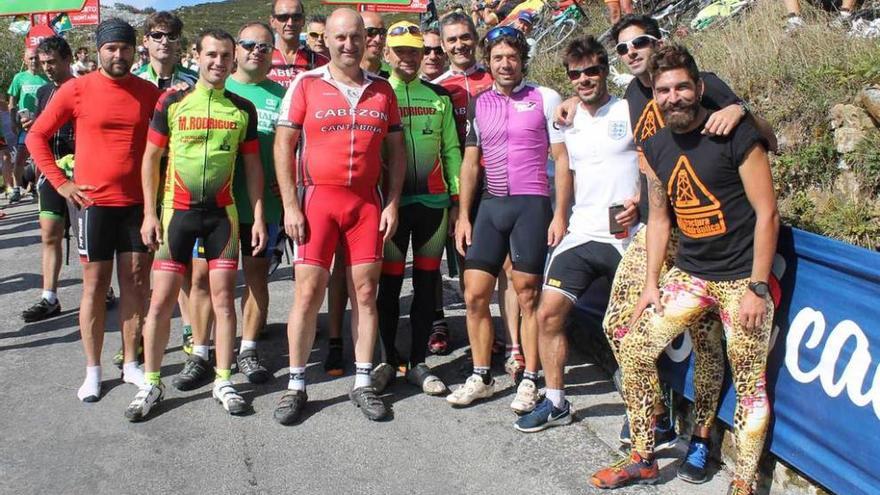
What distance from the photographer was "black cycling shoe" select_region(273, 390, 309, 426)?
499cm

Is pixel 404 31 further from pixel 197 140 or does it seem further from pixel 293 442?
pixel 293 442

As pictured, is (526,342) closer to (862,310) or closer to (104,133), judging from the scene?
(862,310)

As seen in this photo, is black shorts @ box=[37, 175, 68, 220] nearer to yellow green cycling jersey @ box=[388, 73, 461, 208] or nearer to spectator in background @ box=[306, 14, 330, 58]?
spectator in background @ box=[306, 14, 330, 58]

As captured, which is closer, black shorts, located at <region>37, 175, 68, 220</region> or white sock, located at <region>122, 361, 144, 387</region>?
white sock, located at <region>122, 361, 144, 387</region>

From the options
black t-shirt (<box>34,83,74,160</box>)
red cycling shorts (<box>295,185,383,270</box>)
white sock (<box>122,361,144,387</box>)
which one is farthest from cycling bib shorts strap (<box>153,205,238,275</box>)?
black t-shirt (<box>34,83,74,160</box>)

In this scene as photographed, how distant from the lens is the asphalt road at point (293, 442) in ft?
14.1

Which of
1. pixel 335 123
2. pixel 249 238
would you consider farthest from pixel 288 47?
pixel 335 123

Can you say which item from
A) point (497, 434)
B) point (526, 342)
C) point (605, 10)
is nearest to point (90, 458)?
point (497, 434)

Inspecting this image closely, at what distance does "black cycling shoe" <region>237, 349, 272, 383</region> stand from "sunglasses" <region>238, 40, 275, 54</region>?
6.82 feet

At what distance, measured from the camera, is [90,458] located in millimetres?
4578

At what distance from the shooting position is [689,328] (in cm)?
415

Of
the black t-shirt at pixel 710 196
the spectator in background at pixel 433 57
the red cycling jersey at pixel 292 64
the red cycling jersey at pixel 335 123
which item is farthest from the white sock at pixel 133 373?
the black t-shirt at pixel 710 196

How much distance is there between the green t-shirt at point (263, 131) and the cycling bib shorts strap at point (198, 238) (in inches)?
14.5

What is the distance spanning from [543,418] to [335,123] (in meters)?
2.15
